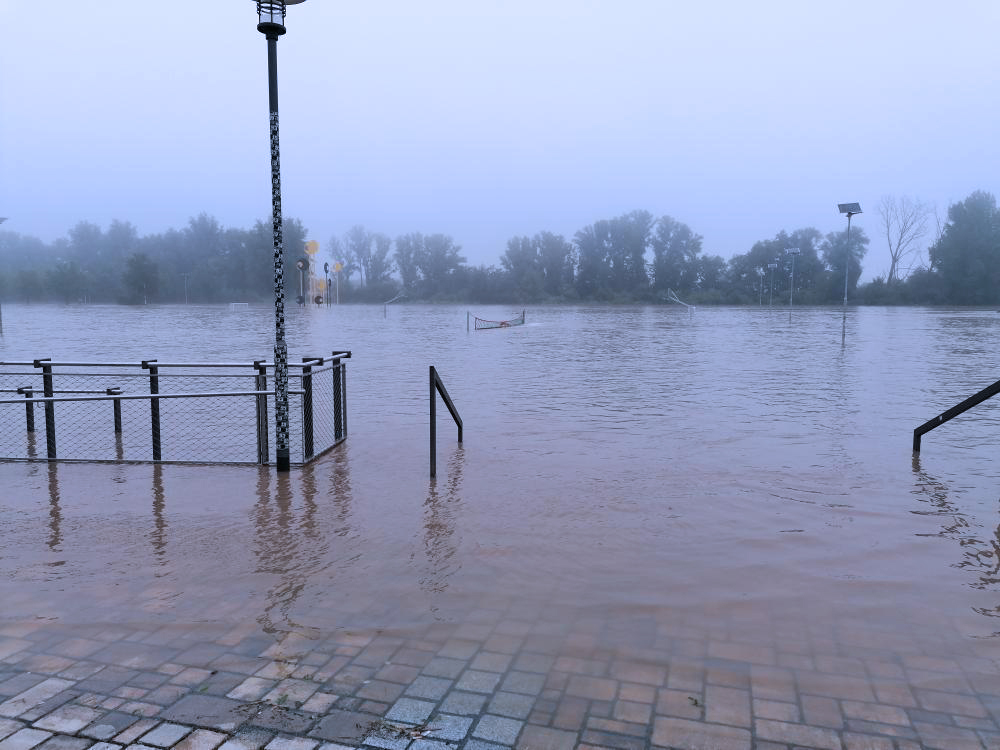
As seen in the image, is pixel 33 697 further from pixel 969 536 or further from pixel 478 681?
pixel 969 536

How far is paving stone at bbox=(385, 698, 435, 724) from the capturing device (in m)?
3.32

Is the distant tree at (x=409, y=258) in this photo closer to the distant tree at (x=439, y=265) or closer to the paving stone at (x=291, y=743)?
the distant tree at (x=439, y=265)

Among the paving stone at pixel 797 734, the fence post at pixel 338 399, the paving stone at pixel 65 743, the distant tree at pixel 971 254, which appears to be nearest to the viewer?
the paving stone at pixel 65 743

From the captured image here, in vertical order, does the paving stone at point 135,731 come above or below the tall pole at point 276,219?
below

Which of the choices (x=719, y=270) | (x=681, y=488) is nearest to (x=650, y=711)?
(x=681, y=488)

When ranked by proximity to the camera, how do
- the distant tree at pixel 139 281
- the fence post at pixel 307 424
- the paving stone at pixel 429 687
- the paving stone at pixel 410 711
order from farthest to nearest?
the distant tree at pixel 139 281 → the fence post at pixel 307 424 → the paving stone at pixel 429 687 → the paving stone at pixel 410 711

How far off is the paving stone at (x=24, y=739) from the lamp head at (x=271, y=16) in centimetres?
605

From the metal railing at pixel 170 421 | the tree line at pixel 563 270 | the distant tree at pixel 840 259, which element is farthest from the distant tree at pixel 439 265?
the metal railing at pixel 170 421

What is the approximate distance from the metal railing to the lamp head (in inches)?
121

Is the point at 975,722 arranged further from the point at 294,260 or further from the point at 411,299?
the point at 294,260

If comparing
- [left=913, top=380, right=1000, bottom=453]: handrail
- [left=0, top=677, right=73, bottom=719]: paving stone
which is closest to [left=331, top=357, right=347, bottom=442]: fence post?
[left=0, top=677, right=73, bottom=719]: paving stone

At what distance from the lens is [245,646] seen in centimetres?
407

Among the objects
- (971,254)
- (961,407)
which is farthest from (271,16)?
(971,254)

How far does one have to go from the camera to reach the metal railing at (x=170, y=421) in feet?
28.0
